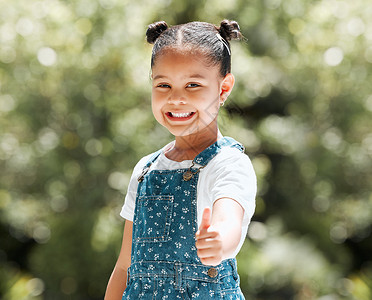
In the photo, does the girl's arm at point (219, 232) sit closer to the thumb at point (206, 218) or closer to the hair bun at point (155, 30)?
the thumb at point (206, 218)

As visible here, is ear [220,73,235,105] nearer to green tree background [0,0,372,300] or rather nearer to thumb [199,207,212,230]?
thumb [199,207,212,230]

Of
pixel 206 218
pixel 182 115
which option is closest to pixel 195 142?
pixel 182 115

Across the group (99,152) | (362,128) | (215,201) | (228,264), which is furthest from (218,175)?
(362,128)

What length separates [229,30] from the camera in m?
1.17

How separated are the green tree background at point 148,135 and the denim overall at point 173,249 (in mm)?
2956

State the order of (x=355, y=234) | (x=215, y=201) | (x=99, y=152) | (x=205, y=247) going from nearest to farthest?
(x=205, y=247)
(x=215, y=201)
(x=99, y=152)
(x=355, y=234)

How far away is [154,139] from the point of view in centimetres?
414

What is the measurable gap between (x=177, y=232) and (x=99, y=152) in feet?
11.5

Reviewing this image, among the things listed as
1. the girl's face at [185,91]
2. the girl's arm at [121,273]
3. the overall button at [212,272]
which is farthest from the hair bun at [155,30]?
the overall button at [212,272]

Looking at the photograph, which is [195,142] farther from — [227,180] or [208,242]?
[208,242]

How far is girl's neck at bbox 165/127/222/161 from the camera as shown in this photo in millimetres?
1151

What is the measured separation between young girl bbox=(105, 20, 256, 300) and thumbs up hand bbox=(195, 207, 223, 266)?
10cm

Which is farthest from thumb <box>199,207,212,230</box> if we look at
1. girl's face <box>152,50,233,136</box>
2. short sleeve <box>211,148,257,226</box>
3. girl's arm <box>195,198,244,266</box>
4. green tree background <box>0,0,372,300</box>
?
green tree background <box>0,0,372,300</box>

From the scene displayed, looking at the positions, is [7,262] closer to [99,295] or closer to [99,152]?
[99,295]
